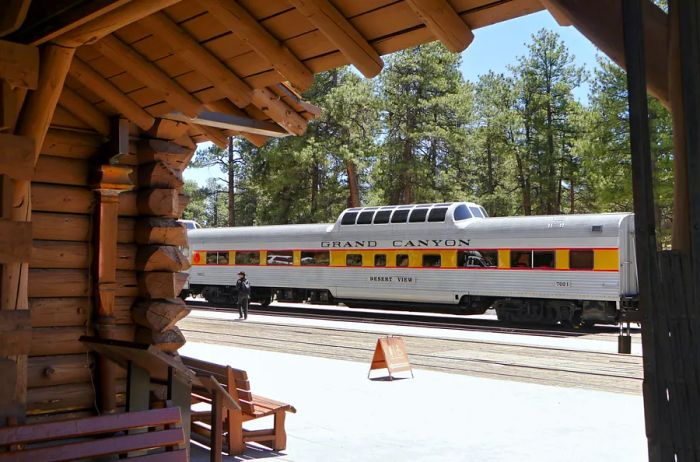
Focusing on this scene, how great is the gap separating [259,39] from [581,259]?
1721 centimetres

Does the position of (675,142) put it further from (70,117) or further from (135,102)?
(70,117)

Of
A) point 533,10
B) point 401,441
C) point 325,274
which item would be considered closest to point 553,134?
point 325,274

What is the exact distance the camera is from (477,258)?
22.4m

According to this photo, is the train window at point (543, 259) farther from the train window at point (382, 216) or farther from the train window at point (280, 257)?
the train window at point (280, 257)

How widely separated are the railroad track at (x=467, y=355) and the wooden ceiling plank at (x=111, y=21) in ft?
30.0

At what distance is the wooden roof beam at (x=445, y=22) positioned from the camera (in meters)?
3.94

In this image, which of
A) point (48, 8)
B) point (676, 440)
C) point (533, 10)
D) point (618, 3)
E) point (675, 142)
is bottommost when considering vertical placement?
point (676, 440)

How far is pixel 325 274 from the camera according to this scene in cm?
2611

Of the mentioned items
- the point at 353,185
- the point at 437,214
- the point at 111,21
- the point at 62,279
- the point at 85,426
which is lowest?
the point at 85,426

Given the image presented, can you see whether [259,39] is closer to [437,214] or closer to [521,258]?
[521,258]

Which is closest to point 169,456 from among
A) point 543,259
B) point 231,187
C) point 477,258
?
point 543,259

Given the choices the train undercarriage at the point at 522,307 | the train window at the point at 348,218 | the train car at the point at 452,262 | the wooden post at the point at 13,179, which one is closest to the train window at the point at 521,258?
the train car at the point at 452,262

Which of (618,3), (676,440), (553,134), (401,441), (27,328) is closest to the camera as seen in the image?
(676,440)

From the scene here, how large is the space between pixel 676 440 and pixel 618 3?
145 centimetres
